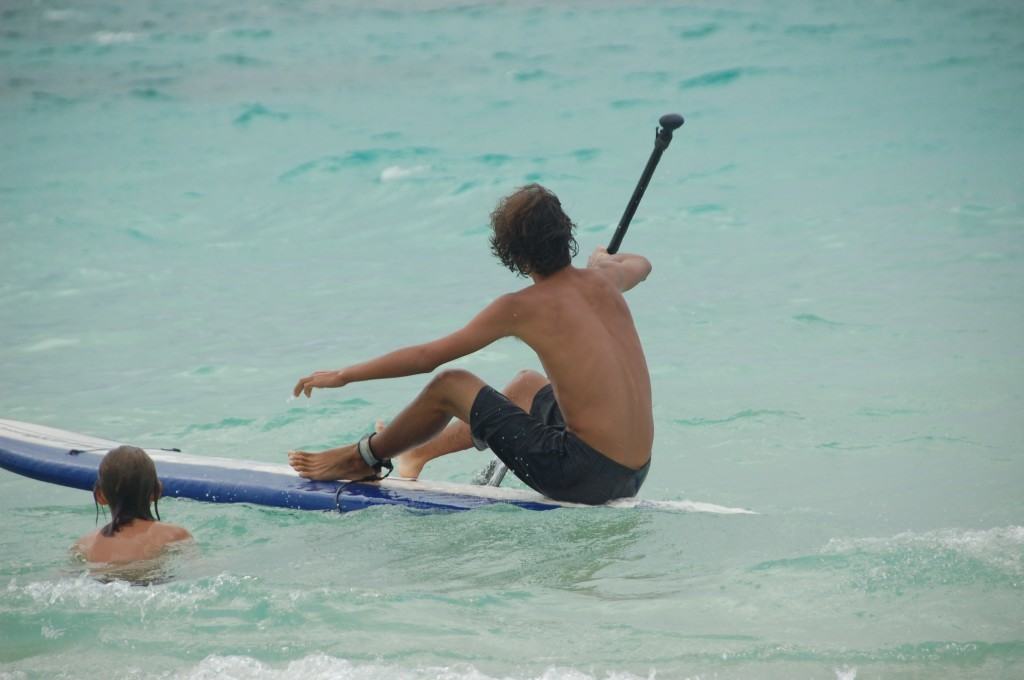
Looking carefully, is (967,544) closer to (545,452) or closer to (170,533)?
(545,452)

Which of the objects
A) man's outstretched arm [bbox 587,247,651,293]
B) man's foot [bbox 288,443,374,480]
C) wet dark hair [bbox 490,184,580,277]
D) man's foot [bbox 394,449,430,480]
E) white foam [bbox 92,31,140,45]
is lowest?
man's foot [bbox 394,449,430,480]

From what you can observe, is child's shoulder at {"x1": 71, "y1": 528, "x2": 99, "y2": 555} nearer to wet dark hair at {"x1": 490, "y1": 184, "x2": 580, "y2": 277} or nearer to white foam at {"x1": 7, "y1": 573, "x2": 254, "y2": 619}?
white foam at {"x1": 7, "y1": 573, "x2": 254, "y2": 619}

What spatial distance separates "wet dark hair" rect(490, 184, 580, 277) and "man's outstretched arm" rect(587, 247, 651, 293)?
31 centimetres

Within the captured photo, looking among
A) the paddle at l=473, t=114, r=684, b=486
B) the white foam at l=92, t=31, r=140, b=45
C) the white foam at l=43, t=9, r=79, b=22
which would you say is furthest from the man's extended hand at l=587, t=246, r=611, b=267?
the white foam at l=43, t=9, r=79, b=22

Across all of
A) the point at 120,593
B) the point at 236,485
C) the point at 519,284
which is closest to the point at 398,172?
the point at 519,284

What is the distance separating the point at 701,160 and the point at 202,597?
9.62m

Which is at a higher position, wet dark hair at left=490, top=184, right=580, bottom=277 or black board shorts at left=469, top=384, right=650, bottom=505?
wet dark hair at left=490, top=184, right=580, bottom=277

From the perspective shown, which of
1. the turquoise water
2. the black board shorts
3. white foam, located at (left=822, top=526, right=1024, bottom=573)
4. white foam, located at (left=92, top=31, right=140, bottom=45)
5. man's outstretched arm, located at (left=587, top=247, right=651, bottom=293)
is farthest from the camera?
white foam, located at (left=92, top=31, right=140, bottom=45)

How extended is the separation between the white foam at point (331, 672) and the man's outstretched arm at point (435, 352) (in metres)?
0.92

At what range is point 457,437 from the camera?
4.47 m

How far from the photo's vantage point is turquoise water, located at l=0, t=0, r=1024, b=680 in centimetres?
343

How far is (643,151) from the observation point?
1295 centimetres

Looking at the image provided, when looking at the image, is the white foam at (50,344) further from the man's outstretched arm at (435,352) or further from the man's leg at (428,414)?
the man's outstretched arm at (435,352)

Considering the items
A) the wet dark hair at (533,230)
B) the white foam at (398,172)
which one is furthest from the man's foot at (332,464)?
the white foam at (398,172)
